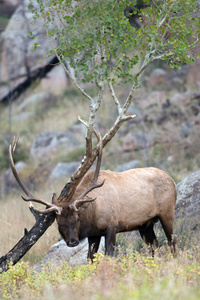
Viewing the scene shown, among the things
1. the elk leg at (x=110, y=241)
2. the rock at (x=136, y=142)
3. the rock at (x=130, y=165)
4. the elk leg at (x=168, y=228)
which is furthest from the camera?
the rock at (x=136, y=142)

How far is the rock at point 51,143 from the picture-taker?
2286 centimetres

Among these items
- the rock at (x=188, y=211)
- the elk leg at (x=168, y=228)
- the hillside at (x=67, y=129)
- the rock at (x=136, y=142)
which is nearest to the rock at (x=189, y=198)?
the rock at (x=188, y=211)

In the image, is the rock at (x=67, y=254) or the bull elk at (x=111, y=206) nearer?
the bull elk at (x=111, y=206)

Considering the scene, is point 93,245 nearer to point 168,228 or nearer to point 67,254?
point 67,254

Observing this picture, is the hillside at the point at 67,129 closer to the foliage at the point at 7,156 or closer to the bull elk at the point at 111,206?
the foliage at the point at 7,156

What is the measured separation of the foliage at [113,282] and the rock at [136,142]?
40.8 feet

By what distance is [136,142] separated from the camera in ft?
63.7

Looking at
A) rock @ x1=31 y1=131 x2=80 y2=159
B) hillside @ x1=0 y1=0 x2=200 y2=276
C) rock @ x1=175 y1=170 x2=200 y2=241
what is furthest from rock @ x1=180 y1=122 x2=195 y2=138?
rock @ x1=175 y1=170 x2=200 y2=241

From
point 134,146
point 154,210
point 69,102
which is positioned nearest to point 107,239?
point 154,210

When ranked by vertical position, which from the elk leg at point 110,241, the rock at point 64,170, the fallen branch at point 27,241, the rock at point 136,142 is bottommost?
the rock at point 136,142

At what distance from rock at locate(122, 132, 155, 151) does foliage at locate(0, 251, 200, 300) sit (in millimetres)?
12431

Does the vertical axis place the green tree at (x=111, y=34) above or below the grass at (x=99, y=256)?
above

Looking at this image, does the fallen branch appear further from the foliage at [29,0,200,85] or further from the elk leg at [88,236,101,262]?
the foliage at [29,0,200,85]

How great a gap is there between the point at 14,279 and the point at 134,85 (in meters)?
3.57
